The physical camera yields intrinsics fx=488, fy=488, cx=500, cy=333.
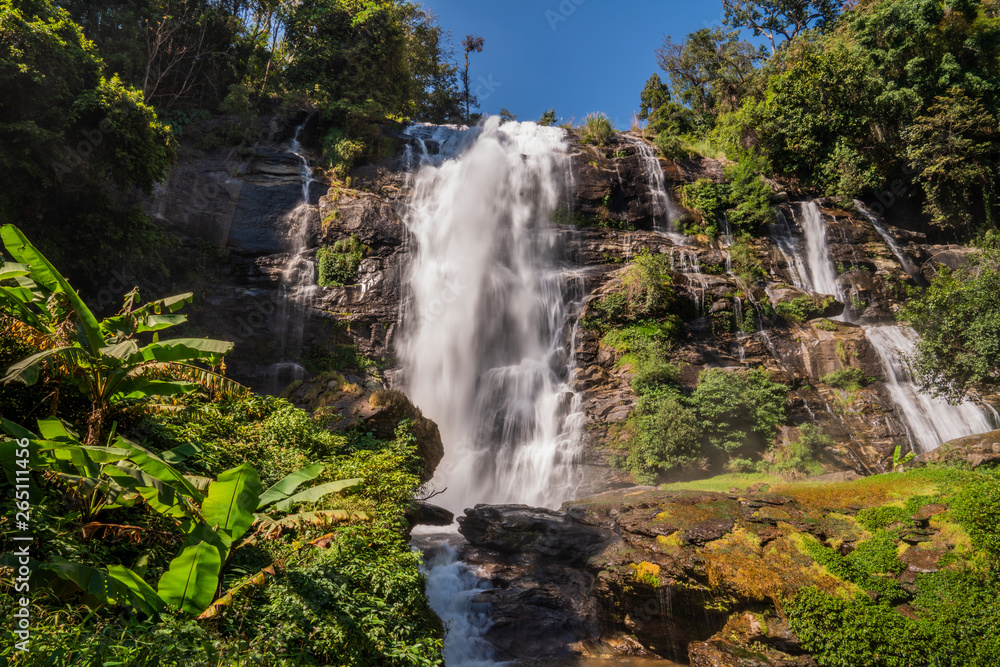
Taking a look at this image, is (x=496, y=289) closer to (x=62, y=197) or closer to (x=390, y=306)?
(x=390, y=306)

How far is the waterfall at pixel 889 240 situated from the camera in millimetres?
20578

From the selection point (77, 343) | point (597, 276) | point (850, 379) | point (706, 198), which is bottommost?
point (77, 343)

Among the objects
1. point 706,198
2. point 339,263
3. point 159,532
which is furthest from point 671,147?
point 159,532

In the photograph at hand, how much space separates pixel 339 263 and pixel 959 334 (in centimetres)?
1879

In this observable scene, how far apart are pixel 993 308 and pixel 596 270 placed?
38.7ft

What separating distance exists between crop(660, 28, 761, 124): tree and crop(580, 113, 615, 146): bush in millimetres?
8426

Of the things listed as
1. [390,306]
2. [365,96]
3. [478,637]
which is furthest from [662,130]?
[478,637]

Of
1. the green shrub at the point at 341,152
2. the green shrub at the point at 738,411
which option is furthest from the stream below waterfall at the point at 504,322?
the green shrub at the point at 738,411

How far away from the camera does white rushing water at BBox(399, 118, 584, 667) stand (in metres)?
14.8

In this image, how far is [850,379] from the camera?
15430 millimetres

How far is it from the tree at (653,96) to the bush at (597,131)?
7785mm

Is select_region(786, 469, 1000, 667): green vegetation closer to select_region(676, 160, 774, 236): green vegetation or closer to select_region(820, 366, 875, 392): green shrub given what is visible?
select_region(820, 366, 875, 392): green shrub

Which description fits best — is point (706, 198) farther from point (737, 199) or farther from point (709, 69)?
point (709, 69)

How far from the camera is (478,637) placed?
28.1 feet
